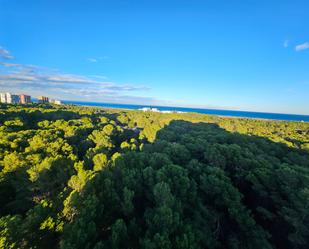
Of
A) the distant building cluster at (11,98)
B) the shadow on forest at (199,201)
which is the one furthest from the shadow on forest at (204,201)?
the distant building cluster at (11,98)

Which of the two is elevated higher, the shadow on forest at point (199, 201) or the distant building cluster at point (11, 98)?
the distant building cluster at point (11, 98)

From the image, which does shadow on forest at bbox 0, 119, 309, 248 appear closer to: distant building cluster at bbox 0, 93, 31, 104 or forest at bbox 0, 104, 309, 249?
forest at bbox 0, 104, 309, 249

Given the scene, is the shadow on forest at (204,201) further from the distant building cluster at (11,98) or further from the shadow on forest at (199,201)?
the distant building cluster at (11,98)

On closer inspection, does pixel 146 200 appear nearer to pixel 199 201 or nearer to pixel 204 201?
pixel 199 201

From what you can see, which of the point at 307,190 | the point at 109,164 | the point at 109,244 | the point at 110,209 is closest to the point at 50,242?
the point at 109,244

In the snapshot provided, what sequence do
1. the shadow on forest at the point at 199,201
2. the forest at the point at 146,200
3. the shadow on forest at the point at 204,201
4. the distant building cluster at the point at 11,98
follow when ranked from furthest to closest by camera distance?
1. the distant building cluster at the point at 11,98
2. the shadow on forest at the point at 204,201
3. the shadow on forest at the point at 199,201
4. the forest at the point at 146,200

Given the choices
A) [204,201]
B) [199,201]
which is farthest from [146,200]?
[204,201]

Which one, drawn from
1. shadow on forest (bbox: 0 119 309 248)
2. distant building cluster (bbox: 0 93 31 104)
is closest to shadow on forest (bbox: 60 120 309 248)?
shadow on forest (bbox: 0 119 309 248)

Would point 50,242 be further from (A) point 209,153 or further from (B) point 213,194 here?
(A) point 209,153
